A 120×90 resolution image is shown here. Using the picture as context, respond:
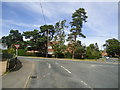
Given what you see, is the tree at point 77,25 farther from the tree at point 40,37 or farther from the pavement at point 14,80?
the pavement at point 14,80

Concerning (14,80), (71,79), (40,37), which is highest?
(40,37)

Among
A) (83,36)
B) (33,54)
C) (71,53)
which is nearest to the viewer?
(83,36)

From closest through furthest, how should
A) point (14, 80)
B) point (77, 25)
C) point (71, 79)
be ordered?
point (14, 80) → point (71, 79) → point (77, 25)

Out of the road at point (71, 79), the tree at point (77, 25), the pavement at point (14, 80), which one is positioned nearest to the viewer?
the pavement at point (14, 80)

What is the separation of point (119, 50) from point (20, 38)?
218 ft

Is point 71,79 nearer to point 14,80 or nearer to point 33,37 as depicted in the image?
point 14,80

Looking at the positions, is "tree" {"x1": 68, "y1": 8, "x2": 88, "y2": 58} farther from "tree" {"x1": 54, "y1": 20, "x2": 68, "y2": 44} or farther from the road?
the road

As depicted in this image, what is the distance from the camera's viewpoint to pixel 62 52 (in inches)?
1906

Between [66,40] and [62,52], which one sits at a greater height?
[66,40]

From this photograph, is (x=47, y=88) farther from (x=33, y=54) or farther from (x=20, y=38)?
(x=20, y=38)

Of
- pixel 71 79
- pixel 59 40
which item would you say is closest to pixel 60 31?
pixel 59 40

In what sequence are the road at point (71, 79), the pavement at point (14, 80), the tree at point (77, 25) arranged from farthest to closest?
the tree at point (77, 25) → the road at point (71, 79) → the pavement at point (14, 80)

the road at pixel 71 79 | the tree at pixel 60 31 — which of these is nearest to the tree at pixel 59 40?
the tree at pixel 60 31

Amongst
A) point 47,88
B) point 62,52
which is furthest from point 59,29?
point 47,88
